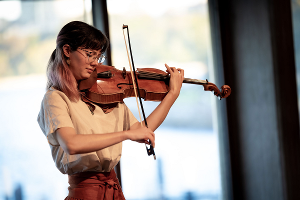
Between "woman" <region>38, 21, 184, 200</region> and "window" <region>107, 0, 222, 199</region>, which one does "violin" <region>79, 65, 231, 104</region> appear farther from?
"window" <region>107, 0, 222, 199</region>

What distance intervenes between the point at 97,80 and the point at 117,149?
12.3 inches

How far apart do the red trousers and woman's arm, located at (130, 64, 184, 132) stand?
0.27 m

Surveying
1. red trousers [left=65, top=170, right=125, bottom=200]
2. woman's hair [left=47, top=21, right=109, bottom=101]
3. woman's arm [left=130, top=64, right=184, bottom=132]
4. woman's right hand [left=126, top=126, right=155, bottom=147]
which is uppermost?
woman's hair [left=47, top=21, right=109, bottom=101]

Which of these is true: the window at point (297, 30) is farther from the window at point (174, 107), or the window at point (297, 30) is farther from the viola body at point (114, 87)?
the viola body at point (114, 87)

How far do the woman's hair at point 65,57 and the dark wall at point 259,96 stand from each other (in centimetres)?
180

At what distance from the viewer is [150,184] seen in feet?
8.72

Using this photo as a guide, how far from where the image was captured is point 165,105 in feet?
4.66

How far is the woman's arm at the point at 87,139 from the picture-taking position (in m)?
1.05

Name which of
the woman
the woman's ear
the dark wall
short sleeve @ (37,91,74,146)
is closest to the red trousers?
the woman

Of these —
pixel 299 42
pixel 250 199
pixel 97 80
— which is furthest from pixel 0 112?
pixel 299 42

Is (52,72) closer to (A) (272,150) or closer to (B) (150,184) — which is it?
(B) (150,184)

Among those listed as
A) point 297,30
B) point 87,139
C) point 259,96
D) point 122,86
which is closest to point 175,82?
point 122,86

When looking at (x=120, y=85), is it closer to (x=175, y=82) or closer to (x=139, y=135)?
(x=175, y=82)

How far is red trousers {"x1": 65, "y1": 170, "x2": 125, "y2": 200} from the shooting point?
4.08 ft
